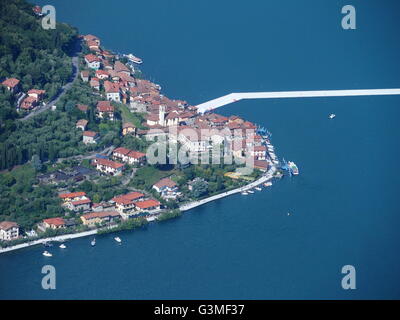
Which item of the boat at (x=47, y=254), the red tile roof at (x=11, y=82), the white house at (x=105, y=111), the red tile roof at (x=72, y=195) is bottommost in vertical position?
the boat at (x=47, y=254)

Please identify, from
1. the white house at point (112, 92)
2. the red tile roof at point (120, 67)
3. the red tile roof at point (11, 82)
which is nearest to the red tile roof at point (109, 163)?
the red tile roof at point (11, 82)

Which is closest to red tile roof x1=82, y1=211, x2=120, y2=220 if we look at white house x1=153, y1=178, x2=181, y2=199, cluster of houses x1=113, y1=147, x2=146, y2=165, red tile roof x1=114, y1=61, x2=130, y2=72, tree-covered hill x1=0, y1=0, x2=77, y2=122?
white house x1=153, y1=178, x2=181, y2=199

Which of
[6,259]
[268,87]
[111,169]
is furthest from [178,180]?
[268,87]

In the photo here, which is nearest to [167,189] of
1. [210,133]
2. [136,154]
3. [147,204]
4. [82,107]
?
[147,204]

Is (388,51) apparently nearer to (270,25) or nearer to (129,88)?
(270,25)

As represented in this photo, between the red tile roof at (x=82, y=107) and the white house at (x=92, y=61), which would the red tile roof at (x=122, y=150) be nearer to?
the red tile roof at (x=82, y=107)

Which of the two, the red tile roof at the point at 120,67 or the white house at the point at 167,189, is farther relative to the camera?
the red tile roof at the point at 120,67

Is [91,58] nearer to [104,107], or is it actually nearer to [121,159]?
[104,107]
